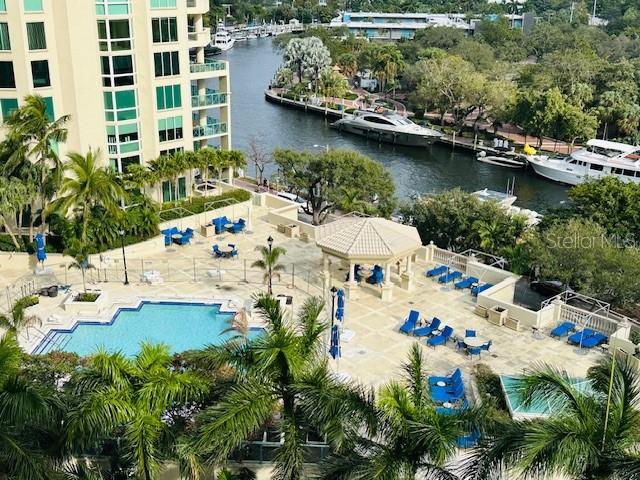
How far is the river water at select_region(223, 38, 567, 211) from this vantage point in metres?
72.5

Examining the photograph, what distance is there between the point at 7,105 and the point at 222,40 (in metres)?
131

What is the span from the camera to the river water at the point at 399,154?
72500 millimetres

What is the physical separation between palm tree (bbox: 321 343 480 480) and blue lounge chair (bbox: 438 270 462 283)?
740 inches

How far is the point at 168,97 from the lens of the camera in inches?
1818

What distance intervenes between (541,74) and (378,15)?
112 metres

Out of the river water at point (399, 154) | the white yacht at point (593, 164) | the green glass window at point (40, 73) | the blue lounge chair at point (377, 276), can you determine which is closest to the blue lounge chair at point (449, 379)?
the blue lounge chair at point (377, 276)

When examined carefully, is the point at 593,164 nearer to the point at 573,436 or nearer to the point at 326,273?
the point at 326,273

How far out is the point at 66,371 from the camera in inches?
827

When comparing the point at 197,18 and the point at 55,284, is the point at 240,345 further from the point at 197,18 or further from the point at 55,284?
the point at 197,18

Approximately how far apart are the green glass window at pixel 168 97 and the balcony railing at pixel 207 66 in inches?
114

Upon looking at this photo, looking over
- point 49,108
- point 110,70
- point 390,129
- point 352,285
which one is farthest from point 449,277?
point 390,129

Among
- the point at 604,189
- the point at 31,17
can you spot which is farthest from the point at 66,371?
the point at 604,189

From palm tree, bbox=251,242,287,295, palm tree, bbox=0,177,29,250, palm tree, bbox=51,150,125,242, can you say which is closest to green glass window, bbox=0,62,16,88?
palm tree, bbox=0,177,29,250

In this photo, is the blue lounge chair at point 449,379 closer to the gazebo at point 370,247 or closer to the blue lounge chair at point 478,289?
the gazebo at point 370,247
